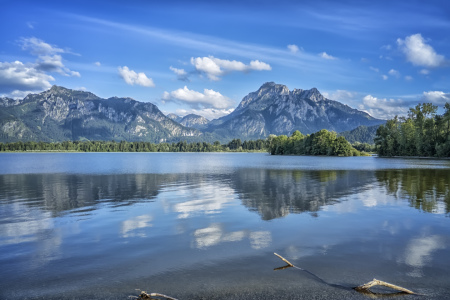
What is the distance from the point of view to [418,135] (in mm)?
153125

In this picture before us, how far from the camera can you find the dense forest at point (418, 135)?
14362cm

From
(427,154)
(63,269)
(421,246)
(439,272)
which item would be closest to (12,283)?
(63,269)

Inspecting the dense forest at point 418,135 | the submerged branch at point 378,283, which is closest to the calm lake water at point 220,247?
the submerged branch at point 378,283

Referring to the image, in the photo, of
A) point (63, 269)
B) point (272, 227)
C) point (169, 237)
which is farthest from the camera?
point (272, 227)

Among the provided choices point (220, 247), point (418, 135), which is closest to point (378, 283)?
point (220, 247)

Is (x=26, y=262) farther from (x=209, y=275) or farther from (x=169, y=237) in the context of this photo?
(x=209, y=275)

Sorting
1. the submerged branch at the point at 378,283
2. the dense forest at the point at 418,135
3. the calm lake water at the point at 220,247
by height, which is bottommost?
the calm lake water at the point at 220,247

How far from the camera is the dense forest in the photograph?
14362 cm

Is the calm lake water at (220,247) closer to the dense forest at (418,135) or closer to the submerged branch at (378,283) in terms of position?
the submerged branch at (378,283)

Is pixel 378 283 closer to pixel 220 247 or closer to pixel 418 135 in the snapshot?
pixel 220 247

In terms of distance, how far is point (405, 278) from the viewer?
39.8ft

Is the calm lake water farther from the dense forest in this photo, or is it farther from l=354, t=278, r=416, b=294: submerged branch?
the dense forest

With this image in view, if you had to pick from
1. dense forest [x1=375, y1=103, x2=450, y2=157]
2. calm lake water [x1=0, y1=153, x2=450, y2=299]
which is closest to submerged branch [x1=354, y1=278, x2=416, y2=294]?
calm lake water [x1=0, y1=153, x2=450, y2=299]

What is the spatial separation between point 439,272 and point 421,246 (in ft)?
13.2
